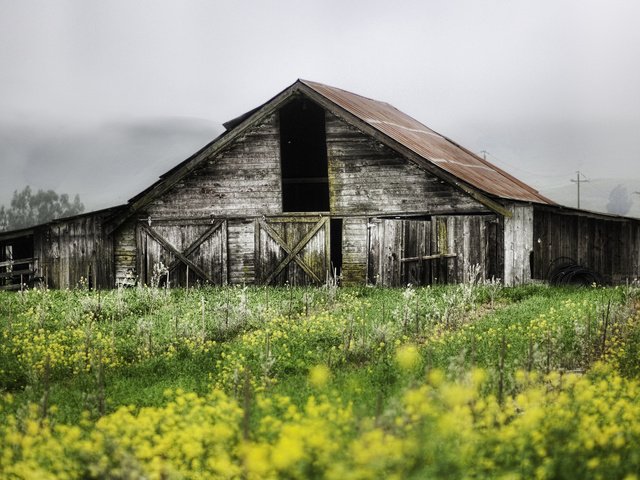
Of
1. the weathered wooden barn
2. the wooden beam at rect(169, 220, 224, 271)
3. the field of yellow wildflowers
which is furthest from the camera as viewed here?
the wooden beam at rect(169, 220, 224, 271)

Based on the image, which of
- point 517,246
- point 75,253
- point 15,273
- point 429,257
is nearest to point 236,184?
point 75,253

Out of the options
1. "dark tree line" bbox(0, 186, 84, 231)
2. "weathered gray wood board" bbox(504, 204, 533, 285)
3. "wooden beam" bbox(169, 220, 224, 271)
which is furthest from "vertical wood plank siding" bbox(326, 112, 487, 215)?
"dark tree line" bbox(0, 186, 84, 231)

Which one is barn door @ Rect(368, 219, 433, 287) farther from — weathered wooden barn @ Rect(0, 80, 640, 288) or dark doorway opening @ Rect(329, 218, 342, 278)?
dark doorway opening @ Rect(329, 218, 342, 278)

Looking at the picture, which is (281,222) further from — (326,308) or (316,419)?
(316,419)

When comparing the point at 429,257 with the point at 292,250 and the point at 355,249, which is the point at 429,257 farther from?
the point at 292,250

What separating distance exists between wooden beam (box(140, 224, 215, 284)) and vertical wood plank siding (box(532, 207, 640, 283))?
30.7ft

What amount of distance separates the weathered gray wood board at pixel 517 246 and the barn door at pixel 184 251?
25.1 ft

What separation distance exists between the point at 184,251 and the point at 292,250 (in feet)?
10.3

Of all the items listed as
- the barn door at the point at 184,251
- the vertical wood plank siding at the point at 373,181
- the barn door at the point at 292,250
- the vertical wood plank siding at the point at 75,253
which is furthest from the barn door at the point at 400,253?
the vertical wood plank siding at the point at 75,253

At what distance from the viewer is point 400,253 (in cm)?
1984

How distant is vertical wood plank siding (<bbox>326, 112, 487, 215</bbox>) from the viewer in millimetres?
19625

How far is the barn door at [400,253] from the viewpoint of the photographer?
777 inches

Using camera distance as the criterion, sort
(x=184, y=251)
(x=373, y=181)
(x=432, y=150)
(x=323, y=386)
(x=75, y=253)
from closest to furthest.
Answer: (x=323, y=386) < (x=373, y=181) < (x=184, y=251) < (x=75, y=253) < (x=432, y=150)

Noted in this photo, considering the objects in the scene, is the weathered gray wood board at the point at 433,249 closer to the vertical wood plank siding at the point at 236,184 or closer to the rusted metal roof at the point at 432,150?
the rusted metal roof at the point at 432,150
